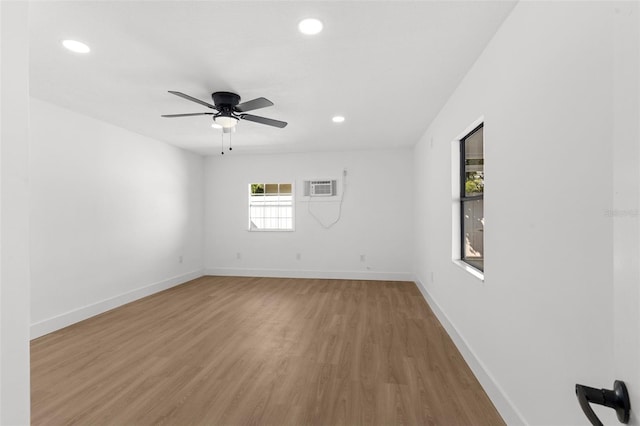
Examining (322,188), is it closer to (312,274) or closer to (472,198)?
(312,274)

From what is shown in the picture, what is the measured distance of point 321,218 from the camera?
19.2ft

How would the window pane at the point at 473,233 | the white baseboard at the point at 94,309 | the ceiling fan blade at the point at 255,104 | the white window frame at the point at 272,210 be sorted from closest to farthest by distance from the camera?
the window pane at the point at 473,233, the ceiling fan blade at the point at 255,104, the white baseboard at the point at 94,309, the white window frame at the point at 272,210

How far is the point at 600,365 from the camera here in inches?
42.3

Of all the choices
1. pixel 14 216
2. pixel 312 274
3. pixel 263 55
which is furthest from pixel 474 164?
pixel 312 274

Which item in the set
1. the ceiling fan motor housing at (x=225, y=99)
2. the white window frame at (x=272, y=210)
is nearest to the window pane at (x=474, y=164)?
the ceiling fan motor housing at (x=225, y=99)

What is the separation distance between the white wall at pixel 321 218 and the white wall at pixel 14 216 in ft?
16.8

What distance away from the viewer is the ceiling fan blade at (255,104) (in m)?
2.62

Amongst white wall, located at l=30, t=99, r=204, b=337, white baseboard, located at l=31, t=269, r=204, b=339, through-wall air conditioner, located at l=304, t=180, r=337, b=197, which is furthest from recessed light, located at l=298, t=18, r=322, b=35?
through-wall air conditioner, located at l=304, t=180, r=337, b=197

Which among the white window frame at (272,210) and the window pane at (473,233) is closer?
the window pane at (473,233)

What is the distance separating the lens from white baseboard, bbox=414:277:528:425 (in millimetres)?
1704

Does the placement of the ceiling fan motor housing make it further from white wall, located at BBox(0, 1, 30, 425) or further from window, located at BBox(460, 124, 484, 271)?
window, located at BBox(460, 124, 484, 271)

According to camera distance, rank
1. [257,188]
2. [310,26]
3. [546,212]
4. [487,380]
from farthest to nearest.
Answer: [257,188] < [487,380] < [310,26] < [546,212]

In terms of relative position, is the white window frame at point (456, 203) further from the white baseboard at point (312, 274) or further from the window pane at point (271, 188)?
the window pane at point (271, 188)

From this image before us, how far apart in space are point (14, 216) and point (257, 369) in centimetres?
206
